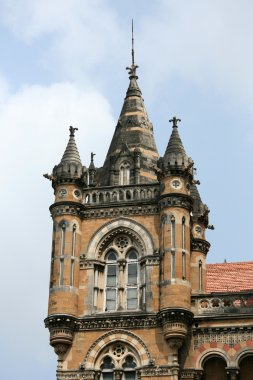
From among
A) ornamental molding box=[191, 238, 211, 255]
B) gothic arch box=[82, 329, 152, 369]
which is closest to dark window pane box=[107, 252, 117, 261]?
gothic arch box=[82, 329, 152, 369]

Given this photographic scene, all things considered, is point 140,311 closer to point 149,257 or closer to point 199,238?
point 149,257

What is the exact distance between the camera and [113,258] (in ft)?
125

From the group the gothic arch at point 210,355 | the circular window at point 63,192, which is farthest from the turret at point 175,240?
the circular window at point 63,192

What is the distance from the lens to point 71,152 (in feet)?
130

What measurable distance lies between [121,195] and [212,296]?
5751 millimetres

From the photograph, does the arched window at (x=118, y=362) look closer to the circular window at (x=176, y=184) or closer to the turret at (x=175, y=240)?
the turret at (x=175, y=240)

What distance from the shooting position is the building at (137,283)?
35188 mm

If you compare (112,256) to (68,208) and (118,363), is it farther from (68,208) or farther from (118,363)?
(118,363)

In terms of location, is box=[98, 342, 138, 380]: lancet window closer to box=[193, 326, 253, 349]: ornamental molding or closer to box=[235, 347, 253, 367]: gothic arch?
box=[193, 326, 253, 349]: ornamental molding

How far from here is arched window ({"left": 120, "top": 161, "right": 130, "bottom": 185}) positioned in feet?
131

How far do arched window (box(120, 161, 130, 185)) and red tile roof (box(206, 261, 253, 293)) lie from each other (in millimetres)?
6109

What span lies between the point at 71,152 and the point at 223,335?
10.2 meters

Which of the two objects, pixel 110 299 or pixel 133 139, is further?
pixel 133 139

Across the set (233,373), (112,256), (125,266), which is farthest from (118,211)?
(233,373)
